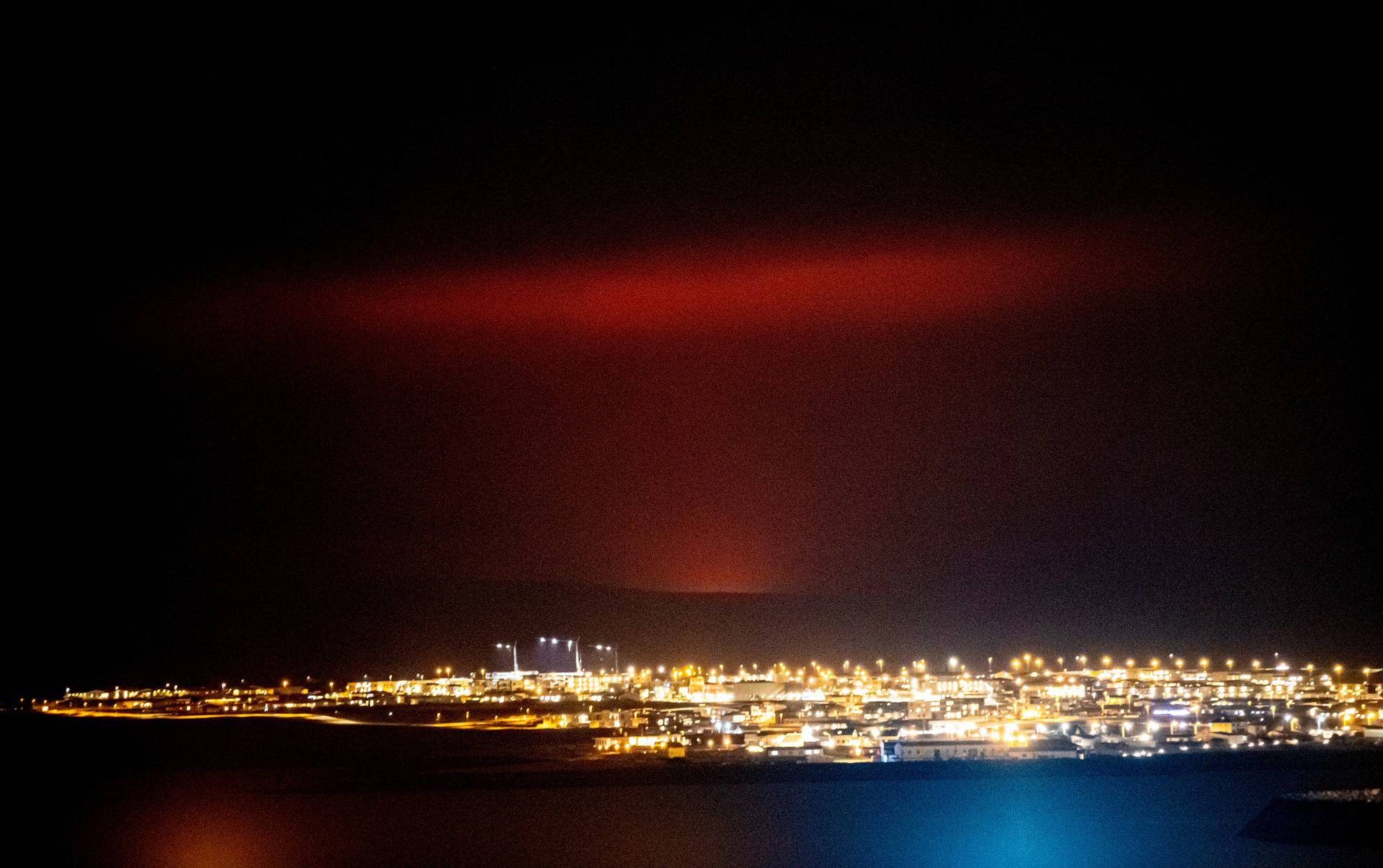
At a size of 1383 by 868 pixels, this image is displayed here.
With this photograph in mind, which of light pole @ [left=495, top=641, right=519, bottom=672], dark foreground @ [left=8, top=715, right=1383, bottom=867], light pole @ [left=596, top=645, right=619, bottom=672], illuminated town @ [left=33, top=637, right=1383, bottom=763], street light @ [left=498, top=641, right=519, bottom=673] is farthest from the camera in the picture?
street light @ [left=498, top=641, right=519, bottom=673]

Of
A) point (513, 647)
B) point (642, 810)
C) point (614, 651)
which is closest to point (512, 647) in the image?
point (513, 647)

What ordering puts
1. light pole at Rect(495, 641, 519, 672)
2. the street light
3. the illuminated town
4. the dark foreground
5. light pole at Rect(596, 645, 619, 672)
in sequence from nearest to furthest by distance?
1. the dark foreground
2. the illuminated town
3. light pole at Rect(596, 645, 619, 672)
4. light pole at Rect(495, 641, 519, 672)
5. the street light

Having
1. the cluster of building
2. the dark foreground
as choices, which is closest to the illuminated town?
the cluster of building

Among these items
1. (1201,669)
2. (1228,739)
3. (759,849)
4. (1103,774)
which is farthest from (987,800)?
(1201,669)

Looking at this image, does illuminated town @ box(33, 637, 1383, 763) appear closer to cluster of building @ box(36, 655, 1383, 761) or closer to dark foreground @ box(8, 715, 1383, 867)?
cluster of building @ box(36, 655, 1383, 761)

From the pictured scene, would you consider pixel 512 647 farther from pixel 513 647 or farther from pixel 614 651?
pixel 614 651

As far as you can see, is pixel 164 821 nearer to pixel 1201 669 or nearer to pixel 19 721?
pixel 19 721
